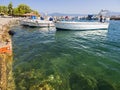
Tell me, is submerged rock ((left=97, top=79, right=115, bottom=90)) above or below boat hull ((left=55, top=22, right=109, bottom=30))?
below

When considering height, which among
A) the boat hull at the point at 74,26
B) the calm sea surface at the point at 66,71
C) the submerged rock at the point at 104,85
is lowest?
the submerged rock at the point at 104,85

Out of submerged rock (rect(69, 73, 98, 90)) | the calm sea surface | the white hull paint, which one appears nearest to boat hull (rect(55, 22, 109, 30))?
the white hull paint

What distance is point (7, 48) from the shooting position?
13508 millimetres

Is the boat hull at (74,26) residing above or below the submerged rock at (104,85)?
above

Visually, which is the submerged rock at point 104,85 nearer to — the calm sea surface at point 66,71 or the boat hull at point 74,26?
the calm sea surface at point 66,71

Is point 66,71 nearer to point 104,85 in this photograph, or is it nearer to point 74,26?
point 104,85

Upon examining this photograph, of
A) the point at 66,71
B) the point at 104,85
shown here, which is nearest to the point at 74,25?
the point at 66,71

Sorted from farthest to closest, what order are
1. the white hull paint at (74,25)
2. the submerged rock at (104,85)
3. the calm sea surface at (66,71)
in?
the white hull paint at (74,25), the calm sea surface at (66,71), the submerged rock at (104,85)

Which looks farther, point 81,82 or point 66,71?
point 66,71

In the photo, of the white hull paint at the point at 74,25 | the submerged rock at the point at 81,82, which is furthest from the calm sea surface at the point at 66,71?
the white hull paint at the point at 74,25

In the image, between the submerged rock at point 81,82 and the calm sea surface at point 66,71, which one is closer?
the submerged rock at point 81,82

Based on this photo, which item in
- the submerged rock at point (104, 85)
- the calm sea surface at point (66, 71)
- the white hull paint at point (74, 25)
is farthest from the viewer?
the white hull paint at point (74, 25)

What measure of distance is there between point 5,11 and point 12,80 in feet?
367

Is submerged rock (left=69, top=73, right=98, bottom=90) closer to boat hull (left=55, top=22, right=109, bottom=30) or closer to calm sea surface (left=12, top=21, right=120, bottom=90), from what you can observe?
calm sea surface (left=12, top=21, right=120, bottom=90)
